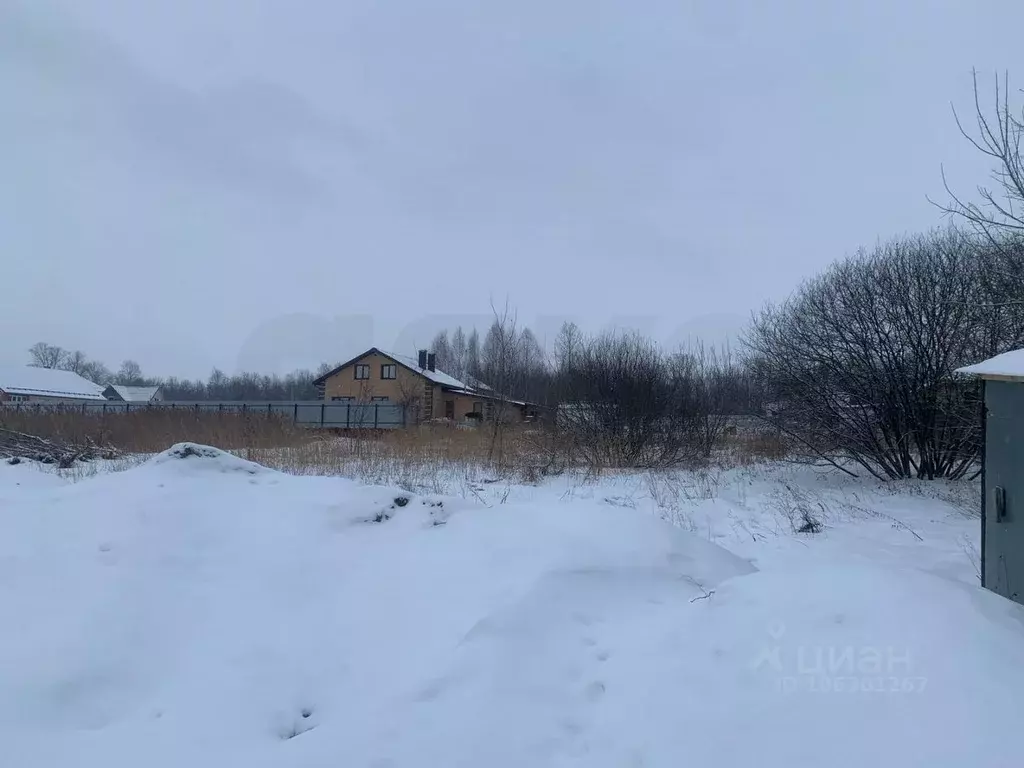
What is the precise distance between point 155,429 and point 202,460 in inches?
413

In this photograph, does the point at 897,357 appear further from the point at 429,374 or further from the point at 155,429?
the point at 429,374

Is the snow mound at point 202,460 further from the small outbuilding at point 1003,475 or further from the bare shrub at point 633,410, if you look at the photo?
the bare shrub at point 633,410

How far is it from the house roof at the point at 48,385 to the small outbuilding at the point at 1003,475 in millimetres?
53273

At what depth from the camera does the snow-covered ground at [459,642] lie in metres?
2.30

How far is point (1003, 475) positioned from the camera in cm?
376

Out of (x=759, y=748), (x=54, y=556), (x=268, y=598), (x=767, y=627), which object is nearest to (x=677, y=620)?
(x=767, y=627)

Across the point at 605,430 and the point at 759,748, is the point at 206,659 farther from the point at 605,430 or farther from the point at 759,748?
the point at 605,430

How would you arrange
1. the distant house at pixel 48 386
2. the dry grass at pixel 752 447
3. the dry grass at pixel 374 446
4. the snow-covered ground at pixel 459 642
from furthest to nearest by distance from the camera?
the distant house at pixel 48 386, the dry grass at pixel 752 447, the dry grass at pixel 374 446, the snow-covered ground at pixel 459 642

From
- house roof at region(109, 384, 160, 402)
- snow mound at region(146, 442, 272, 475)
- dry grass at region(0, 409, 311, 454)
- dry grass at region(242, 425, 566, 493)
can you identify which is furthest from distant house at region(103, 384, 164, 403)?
snow mound at region(146, 442, 272, 475)

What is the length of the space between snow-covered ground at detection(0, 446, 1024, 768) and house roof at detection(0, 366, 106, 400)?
163ft

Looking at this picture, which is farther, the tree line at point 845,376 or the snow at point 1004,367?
the tree line at point 845,376

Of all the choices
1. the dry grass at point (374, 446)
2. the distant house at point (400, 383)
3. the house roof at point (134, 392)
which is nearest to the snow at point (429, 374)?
the distant house at point (400, 383)

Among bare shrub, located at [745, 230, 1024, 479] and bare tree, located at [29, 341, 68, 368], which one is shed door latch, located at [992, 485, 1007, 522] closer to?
bare shrub, located at [745, 230, 1024, 479]

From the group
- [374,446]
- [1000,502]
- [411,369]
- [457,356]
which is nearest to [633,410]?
[374,446]
